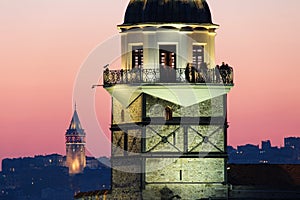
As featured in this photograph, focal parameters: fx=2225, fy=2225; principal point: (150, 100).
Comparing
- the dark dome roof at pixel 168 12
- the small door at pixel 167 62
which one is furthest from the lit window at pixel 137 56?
the dark dome roof at pixel 168 12

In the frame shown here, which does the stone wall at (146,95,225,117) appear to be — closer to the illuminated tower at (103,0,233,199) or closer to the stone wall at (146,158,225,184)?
the illuminated tower at (103,0,233,199)

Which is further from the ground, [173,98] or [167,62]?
[167,62]

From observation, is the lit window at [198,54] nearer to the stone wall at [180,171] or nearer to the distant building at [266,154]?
the stone wall at [180,171]

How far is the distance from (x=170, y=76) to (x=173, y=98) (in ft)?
2.81

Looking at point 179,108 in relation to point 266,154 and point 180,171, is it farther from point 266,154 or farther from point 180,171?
point 266,154

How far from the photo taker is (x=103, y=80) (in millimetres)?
87312

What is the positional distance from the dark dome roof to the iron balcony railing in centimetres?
195

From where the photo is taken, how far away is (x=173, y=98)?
85938 mm

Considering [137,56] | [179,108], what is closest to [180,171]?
[179,108]

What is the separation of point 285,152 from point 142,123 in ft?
266

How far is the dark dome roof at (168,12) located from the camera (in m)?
86.3

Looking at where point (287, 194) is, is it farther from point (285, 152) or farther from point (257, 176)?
point (285, 152)

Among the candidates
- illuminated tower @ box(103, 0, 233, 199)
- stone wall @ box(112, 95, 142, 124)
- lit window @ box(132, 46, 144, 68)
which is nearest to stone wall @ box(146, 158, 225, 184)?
illuminated tower @ box(103, 0, 233, 199)

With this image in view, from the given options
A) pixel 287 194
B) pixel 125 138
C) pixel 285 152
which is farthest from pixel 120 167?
pixel 285 152
